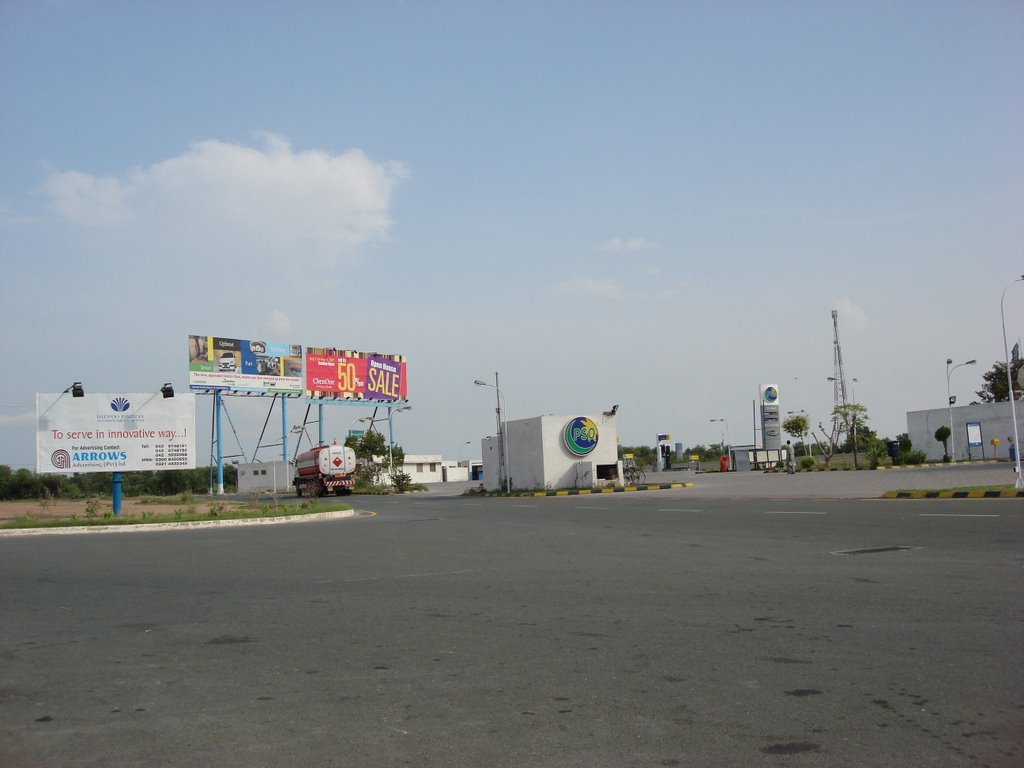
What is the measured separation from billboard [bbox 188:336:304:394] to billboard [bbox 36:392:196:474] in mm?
32774

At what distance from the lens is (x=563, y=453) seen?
149 feet

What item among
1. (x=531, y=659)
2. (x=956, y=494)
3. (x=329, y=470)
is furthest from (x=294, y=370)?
(x=531, y=659)

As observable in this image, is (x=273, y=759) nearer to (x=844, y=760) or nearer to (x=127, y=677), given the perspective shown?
(x=127, y=677)

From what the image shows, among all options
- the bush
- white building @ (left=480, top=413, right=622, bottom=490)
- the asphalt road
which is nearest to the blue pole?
the asphalt road

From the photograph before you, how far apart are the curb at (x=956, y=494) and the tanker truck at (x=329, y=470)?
1454 inches

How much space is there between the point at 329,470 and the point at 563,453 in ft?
56.2

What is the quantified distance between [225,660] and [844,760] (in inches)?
186

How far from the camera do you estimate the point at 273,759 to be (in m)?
4.50

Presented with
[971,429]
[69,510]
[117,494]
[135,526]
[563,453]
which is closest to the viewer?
[135,526]

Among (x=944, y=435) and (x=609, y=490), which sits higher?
(x=944, y=435)

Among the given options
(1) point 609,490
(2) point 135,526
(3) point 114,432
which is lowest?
(1) point 609,490

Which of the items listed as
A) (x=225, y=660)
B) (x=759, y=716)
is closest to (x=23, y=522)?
(x=225, y=660)

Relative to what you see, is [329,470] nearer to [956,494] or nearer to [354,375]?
[354,375]

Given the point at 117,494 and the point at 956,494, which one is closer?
the point at 956,494
